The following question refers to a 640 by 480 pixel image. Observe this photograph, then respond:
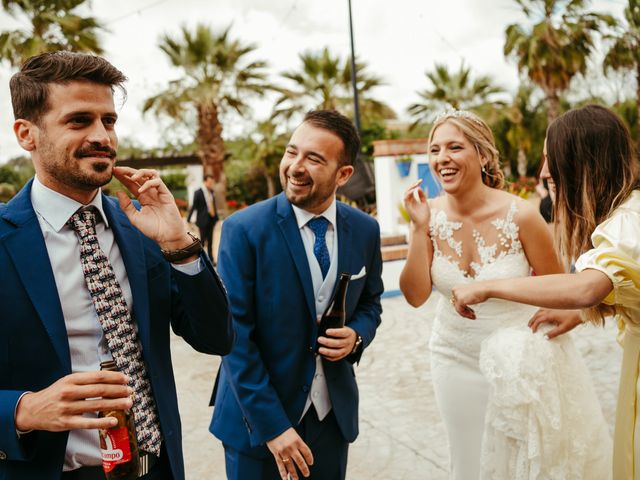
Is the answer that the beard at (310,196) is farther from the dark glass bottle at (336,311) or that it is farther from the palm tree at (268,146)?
the palm tree at (268,146)

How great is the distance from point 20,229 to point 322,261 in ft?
4.03

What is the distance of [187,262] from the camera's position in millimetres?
1834

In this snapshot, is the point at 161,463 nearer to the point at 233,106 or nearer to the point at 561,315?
the point at 561,315

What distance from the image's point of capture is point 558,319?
2.88 metres

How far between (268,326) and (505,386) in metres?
1.21

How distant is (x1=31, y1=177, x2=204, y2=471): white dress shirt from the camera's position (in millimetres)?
1708

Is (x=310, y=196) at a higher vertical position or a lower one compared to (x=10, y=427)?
higher

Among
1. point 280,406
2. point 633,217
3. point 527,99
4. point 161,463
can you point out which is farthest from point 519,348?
point 527,99

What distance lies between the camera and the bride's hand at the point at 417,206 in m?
3.08

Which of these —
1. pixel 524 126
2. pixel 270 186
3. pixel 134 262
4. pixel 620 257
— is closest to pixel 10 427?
pixel 134 262

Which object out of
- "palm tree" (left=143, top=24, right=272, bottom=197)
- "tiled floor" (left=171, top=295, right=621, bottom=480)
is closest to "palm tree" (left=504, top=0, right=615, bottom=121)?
"palm tree" (left=143, top=24, right=272, bottom=197)

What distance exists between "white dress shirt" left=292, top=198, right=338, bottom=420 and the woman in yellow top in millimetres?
535

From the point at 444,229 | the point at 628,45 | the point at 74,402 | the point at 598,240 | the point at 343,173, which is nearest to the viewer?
the point at 74,402

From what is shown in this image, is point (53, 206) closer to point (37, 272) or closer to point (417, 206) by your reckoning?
point (37, 272)
